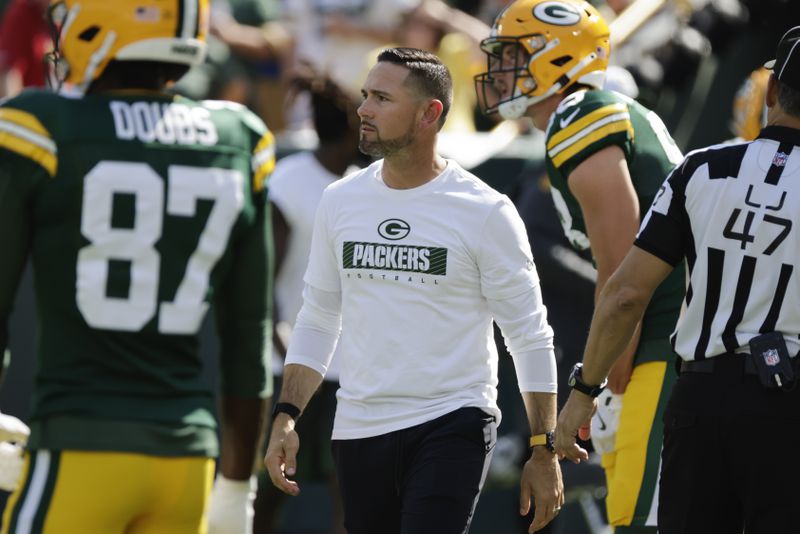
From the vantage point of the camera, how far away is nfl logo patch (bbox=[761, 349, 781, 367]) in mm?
4258

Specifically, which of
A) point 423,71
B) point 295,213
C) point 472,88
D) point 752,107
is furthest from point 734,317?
point 472,88

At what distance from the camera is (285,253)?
7.58m

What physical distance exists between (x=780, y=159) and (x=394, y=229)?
1.14 meters

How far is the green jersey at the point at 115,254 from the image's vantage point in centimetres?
424

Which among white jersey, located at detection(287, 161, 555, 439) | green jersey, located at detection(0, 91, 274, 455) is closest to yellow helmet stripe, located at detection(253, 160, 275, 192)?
green jersey, located at detection(0, 91, 274, 455)

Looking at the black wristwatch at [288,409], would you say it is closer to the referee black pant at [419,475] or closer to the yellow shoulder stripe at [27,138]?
the referee black pant at [419,475]

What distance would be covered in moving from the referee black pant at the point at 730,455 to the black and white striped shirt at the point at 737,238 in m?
0.11

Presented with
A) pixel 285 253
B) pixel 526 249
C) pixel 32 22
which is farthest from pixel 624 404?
pixel 32 22

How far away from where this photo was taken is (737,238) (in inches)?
171

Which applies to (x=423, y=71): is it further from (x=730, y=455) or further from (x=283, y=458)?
(x=730, y=455)

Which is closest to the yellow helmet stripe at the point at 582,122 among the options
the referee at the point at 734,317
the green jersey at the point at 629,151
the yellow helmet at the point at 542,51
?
the green jersey at the point at 629,151

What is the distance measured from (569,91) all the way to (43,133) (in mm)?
2187

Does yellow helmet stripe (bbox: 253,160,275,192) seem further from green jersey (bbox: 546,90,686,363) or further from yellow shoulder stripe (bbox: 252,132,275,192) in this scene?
green jersey (bbox: 546,90,686,363)

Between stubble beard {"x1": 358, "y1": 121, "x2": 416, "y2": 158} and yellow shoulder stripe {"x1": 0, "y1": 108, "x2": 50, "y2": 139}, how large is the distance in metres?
1.01
